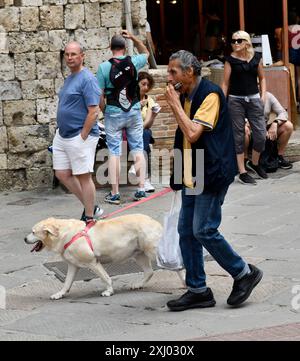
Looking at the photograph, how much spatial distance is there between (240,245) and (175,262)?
66.4 inches

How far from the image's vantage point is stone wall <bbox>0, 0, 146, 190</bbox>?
11594 mm

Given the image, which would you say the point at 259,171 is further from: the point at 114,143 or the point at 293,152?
the point at 114,143

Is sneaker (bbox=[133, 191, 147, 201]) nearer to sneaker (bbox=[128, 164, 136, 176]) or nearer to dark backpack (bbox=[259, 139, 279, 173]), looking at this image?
sneaker (bbox=[128, 164, 136, 176])

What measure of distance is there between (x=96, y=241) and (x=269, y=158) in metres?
5.22

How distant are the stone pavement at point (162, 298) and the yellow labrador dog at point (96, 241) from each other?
274mm

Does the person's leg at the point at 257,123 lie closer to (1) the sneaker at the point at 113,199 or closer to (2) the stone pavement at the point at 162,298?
(2) the stone pavement at the point at 162,298

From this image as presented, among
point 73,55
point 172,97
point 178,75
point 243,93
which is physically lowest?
point 243,93

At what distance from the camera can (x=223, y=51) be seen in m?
16.4

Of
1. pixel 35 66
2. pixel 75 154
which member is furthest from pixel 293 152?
pixel 75 154

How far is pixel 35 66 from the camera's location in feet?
38.4

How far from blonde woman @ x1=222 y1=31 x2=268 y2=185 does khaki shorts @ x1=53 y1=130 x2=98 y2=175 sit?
2.70 metres

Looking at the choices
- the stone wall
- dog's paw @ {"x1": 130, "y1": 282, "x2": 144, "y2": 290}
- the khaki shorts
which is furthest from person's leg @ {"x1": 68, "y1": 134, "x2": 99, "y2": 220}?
the stone wall
